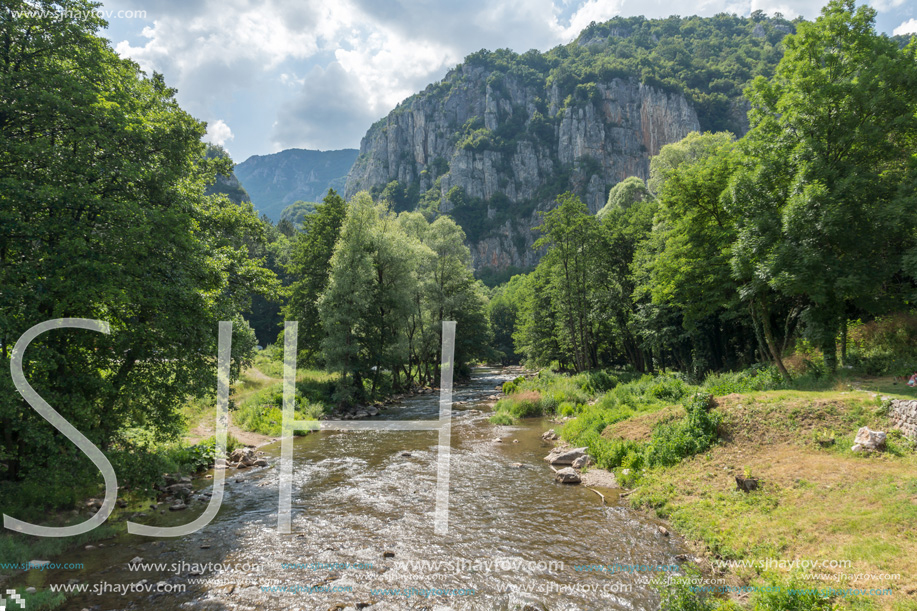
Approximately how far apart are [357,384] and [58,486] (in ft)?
69.5

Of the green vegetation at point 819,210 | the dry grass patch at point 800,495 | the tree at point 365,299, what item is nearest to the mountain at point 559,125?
the tree at point 365,299

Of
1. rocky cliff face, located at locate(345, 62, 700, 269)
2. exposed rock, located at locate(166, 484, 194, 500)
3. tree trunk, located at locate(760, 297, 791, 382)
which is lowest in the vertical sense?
exposed rock, located at locate(166, 484, 194, 500)

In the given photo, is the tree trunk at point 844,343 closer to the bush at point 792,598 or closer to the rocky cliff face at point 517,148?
the bush at point 792,598

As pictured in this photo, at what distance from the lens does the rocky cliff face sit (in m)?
147

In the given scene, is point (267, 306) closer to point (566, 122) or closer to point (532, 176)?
point (532, 176)

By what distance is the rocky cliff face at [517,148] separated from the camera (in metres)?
147

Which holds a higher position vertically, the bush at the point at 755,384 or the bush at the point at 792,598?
the bush at the point at 755,384

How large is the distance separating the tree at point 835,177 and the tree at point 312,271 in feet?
91.1

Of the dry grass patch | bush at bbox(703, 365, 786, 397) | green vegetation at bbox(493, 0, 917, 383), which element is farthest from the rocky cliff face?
the dry grass patch

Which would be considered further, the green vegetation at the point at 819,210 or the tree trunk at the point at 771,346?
the tree trunk at the point at 771,346

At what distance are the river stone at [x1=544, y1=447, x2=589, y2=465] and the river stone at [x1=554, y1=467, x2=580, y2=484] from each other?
4.62 feet

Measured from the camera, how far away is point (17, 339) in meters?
7.82

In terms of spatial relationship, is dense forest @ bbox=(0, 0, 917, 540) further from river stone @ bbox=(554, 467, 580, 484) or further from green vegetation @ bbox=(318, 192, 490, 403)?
river stone @ bbox=(554, 467, 580, 484)

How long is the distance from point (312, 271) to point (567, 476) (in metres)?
27.4
